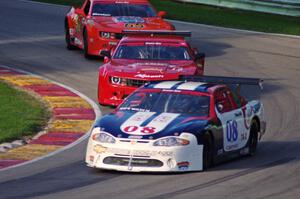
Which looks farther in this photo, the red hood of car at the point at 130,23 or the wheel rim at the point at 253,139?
the red hood of car at the point at 130,23

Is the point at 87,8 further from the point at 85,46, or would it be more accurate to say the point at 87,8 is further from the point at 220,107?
the point at 220,107

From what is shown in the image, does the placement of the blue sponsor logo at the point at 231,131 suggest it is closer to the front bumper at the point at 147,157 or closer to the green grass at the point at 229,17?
the front bumper at the point at 147,157

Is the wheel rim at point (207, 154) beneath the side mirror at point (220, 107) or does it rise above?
beneath

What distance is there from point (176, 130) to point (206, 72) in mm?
11714

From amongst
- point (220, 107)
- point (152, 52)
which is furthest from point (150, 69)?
point (220, 107)

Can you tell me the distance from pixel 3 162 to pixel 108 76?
5643 mm

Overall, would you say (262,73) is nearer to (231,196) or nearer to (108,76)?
(108,76)

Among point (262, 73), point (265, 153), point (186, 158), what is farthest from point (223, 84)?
point (262, 73)

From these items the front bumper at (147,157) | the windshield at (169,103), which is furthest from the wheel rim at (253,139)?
the front bumper at (147,157)

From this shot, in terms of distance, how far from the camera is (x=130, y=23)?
89.6 ft

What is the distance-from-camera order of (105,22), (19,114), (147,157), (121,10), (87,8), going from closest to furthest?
(147,157) → (19,114) → (105,22) → (121,10) → (87,8)

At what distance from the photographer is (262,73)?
87.9 ft

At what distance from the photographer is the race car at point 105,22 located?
27.1m

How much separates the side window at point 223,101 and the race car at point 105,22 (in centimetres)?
1069
